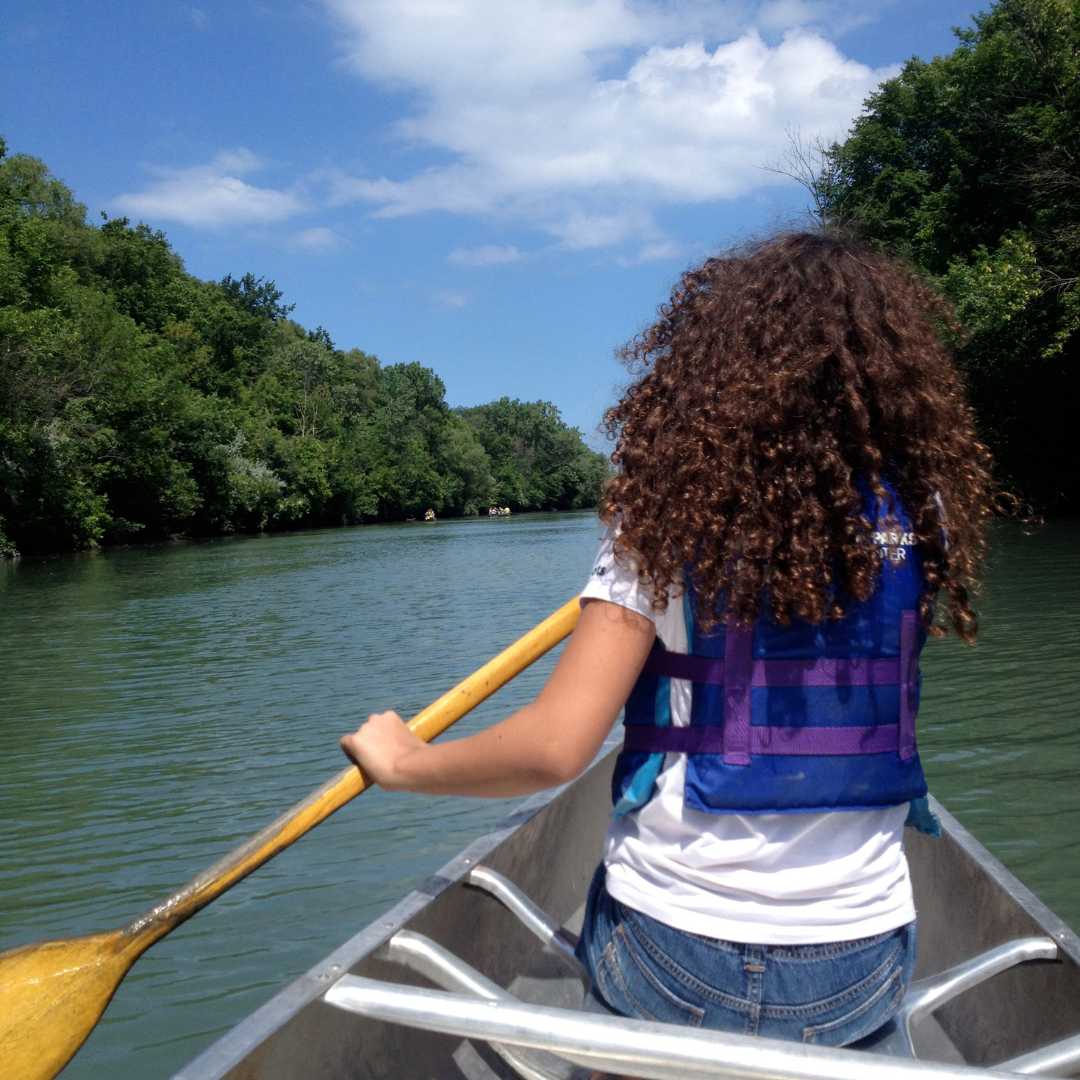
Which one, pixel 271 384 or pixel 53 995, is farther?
pixel 271 384

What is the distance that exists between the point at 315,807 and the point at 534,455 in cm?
9696

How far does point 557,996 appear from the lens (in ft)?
8.25

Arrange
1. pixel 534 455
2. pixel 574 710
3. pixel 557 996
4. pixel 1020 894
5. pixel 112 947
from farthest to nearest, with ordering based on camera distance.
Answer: pixel 534 455 < pixel 557 996 < pixel 1020 894 < pixel 112 947 < pixel 574 710

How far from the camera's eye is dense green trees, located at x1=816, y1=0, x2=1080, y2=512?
18656 mm

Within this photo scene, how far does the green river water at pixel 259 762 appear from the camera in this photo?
374 cm

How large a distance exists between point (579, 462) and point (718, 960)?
9336 cm

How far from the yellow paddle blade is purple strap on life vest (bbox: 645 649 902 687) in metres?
1.35

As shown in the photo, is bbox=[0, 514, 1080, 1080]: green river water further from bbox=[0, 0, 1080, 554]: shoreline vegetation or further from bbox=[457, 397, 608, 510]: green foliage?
bbox=[457, 397, 608, 510]: green foliage

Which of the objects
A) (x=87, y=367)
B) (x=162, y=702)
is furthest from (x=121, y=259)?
(x=162, y=702)

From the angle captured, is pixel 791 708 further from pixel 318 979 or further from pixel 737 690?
pixel 318 979

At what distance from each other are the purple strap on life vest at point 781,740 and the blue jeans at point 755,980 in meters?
0.21

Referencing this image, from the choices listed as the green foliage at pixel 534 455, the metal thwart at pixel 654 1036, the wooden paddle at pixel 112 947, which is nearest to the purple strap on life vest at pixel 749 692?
the metal thwart at pixel 654 1036

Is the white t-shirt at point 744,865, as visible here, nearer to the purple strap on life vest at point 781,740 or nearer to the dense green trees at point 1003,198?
the purple strap on life vest at point 781,740

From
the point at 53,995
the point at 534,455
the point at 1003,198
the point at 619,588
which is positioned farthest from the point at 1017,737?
the point at 534,455
